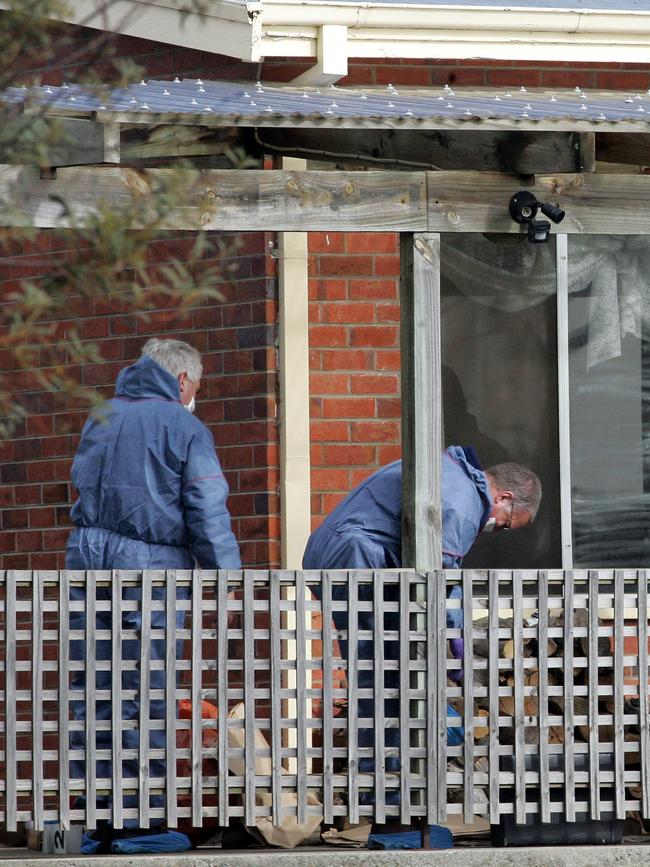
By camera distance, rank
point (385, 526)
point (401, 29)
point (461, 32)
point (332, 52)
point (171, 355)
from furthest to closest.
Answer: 1. point (461, 32)
2. point (401, 29)
3. point (332, 52)
4. point (171, 355)
5. point (385, 526)

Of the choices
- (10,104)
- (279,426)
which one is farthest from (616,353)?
(10,104)

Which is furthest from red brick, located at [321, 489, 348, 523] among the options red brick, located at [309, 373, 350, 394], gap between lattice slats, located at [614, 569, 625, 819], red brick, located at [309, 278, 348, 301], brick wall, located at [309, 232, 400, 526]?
gap between lattice slats, located at [614, 569, 625, 819]

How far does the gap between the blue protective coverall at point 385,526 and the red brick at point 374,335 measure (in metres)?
1.55

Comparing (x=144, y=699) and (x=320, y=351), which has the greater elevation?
(x=320, y=351)

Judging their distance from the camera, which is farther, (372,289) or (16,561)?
(16,561)

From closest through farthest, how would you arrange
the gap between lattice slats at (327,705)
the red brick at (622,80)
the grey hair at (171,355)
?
the gap between lattice slats at (327,705)
the grey hair at (171,355)
the red brick at (622,80)

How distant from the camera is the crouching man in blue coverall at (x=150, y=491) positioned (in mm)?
6840

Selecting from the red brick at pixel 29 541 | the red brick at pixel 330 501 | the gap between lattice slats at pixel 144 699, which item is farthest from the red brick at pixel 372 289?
the gap between lattice slats at pixel 144 699

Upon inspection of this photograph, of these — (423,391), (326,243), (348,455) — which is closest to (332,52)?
(326,243)

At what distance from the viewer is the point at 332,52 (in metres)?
8.03

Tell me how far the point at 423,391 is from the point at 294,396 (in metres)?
1.91

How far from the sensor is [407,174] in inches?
253

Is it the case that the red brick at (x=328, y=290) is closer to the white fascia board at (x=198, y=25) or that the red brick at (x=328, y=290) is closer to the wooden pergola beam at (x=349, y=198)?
the white fascia board at (x=198, y=25)

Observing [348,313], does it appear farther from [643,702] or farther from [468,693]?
→ [643,702]
